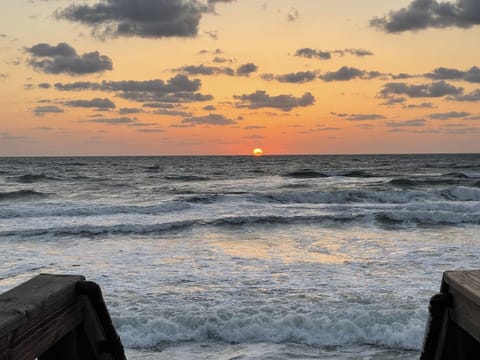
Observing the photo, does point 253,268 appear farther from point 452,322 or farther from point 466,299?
point 466,299

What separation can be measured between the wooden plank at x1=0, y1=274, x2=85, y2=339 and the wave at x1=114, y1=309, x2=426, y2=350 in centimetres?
382

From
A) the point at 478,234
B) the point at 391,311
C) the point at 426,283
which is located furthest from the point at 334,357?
the point at 478,234

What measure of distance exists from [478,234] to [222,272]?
8778 millimetres

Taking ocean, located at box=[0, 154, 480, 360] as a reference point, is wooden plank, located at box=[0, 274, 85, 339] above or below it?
above

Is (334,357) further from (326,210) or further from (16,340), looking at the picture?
(326,210)

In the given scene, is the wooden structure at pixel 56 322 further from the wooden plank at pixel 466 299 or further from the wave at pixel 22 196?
the wave at pixel 22 196

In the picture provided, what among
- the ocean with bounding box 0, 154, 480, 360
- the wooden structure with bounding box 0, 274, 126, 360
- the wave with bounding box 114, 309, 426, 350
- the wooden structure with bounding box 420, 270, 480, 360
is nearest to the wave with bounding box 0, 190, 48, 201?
the ocean with bounding box 0, 154, 480, 360

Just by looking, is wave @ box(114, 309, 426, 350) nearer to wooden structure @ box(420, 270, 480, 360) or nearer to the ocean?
the ocean

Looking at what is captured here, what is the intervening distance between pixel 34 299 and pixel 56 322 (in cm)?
18

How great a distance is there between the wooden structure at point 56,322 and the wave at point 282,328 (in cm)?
360

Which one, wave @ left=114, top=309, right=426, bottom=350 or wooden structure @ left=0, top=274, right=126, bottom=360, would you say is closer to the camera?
wooden structure @ left=0, top=274, right=126, bottom=360

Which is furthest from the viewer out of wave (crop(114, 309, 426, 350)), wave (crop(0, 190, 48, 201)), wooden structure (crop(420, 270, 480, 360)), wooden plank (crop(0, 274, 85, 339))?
wave (crop(0, 190, 48, 201))

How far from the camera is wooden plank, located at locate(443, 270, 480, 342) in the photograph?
198 cm

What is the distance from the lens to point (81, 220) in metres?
17.7
